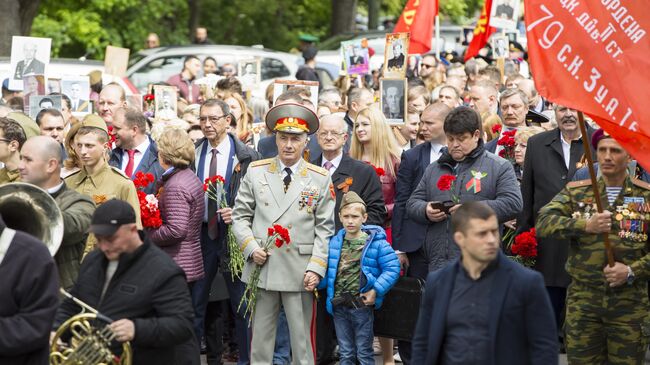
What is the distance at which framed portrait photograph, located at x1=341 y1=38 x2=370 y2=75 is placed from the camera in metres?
17.3

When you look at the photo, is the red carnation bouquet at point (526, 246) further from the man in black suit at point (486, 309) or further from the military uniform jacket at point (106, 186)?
the man in black suit at point (486, 309)

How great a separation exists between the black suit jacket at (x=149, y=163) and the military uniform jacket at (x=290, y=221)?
42.1 inches

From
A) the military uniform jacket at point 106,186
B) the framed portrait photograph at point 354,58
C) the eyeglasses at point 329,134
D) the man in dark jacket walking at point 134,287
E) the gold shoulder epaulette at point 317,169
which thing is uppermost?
the framed portrait photograph at point 354,58

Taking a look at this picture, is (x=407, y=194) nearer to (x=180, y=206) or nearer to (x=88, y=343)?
(x=180, y=206)

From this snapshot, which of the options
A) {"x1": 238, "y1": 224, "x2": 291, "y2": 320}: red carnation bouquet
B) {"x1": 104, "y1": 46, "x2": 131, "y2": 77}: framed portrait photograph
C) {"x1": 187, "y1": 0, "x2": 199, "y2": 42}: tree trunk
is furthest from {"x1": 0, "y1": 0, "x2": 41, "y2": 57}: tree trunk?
{"x1": 238, "y1": 224, "x2": 291, "y2": 320}: red carnation bouquet

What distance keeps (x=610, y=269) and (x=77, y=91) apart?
7522 millimetres

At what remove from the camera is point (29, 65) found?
14195 millimetres

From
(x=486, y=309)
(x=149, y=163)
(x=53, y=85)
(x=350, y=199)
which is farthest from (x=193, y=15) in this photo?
(x=486, y=309)

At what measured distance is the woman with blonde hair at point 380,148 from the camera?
38.2 feet

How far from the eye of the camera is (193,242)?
10938 mm

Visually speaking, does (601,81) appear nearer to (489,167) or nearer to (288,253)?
(489,167)

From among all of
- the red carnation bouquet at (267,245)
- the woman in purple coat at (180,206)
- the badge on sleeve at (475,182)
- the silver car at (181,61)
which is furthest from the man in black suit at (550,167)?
the silver car at (181,61)

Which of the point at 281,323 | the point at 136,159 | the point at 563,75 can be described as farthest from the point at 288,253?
the point at 563,75

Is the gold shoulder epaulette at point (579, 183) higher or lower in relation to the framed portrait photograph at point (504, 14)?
lower
